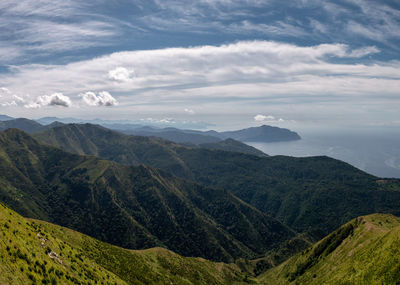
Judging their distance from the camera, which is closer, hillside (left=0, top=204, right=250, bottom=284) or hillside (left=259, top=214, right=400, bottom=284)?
hillside (left=0, top=204, right=250, bottom=284)

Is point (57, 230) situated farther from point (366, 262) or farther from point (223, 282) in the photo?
point (366, 262)

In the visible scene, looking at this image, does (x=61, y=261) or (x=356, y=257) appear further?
(x=356, y=257)

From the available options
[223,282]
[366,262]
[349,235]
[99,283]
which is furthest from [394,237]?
[223,282]

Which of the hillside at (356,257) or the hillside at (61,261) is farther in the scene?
the hillside at (356,257)

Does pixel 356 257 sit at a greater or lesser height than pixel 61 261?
lesser
